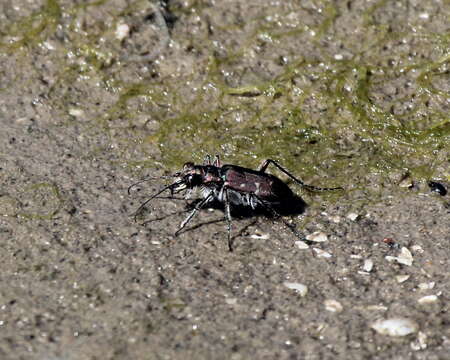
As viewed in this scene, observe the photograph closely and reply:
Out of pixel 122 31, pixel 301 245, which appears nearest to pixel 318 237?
pixel 301 245

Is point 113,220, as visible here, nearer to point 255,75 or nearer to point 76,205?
point 76,205

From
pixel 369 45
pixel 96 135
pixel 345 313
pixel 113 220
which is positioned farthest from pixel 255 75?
pixel 345 313

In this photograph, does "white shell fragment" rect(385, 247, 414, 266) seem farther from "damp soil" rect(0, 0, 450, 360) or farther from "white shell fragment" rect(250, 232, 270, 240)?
"white shell fragment" rect(250, 232, 270, 240)

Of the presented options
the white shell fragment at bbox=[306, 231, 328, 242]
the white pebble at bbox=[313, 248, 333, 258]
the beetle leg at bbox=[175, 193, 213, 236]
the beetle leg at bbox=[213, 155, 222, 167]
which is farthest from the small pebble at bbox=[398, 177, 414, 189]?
the beetle leg at bbox=[175, 193, 213, 236]

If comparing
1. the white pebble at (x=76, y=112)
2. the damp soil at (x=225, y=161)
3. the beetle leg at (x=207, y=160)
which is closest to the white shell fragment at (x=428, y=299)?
the damp soil at (x=225, y=161)

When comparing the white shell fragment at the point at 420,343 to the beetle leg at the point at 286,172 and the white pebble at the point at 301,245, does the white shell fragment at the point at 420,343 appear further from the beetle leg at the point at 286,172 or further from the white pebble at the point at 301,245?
the beetle leg at the point at 286,172

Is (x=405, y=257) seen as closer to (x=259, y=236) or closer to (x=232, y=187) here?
(x=259, y=236)

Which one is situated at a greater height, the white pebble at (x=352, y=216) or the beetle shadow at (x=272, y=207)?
the white pebble at (x=352, y=216)
